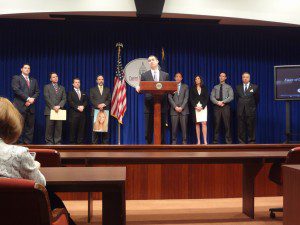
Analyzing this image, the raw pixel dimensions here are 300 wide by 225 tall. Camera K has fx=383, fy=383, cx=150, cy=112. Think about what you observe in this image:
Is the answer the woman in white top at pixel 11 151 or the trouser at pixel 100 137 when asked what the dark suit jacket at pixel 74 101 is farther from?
the woman in white top at pixel 11 151

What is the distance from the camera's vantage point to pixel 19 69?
319 inches

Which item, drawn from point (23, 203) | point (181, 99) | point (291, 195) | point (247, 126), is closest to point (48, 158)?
point (23, 203)

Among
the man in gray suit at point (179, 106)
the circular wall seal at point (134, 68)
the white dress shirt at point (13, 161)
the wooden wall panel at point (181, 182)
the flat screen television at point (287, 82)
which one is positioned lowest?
the wooden wall panel at point (181, 182)

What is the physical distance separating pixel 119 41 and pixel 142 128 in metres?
1.95

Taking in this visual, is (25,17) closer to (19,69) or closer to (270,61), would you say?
(19,69)

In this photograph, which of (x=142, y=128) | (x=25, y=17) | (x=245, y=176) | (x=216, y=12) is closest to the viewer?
(x=245, y=176)

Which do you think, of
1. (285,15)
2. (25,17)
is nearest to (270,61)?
(285,15)

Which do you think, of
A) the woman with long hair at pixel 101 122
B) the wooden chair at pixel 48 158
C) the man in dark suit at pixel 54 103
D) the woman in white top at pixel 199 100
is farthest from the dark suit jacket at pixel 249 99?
the wooden chair at pixel 48 158

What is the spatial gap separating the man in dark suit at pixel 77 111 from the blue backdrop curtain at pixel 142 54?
0.61m

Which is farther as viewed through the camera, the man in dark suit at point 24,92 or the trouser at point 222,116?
the trouser at point 222,116

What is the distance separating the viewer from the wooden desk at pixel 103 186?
1.67 metres

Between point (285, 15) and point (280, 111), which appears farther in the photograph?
point (280, 111)

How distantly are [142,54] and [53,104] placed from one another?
234 cm

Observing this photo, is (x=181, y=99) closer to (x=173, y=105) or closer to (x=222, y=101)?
(x=173, y=105)
